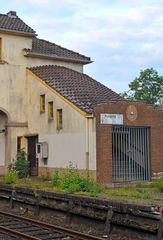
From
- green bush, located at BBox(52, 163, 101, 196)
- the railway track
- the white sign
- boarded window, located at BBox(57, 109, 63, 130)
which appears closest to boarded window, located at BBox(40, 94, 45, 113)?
boarded window, located at BBox(57, 109, 63, 130)

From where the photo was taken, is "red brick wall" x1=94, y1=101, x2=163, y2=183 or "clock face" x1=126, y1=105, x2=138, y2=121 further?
"clock face" x1=126, y1=105, x2=138, y2=121

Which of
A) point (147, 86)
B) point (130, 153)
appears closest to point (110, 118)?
point (130, 153)

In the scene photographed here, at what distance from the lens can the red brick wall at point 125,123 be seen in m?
20.5

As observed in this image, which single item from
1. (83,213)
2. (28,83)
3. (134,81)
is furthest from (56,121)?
(134,81)

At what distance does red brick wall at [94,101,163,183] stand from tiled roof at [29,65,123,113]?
856 millimetres

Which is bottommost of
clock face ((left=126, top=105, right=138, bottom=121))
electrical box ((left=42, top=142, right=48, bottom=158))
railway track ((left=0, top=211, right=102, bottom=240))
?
railway track ((left=0, top=211, right=102, bottom=240))

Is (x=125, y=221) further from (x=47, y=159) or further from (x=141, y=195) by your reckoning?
(x=47, y=159)

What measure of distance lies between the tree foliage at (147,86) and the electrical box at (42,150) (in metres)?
33.3

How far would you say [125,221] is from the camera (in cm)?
1202

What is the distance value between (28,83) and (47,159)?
4916 mm

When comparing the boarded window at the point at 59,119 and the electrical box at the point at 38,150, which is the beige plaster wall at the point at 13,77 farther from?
the boarded window at the point at 59,119

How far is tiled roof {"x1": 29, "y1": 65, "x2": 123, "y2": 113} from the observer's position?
21891 millimetres

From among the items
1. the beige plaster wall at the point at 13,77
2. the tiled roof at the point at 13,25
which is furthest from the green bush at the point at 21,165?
the tiled roof at the point at 13,25

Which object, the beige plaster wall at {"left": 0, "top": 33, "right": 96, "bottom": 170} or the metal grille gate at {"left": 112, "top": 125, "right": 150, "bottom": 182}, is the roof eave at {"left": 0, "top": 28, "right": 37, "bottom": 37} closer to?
the beige plaster wall at {"left": 0, "top": 33, "right": 96, "bottom": 170}
